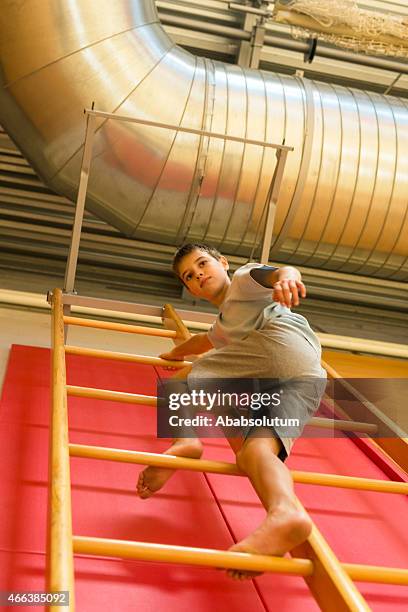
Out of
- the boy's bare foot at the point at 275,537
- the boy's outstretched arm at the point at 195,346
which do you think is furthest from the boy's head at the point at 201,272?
the boy's bare foot at the point at 275,537

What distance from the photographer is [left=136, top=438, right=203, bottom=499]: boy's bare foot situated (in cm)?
158

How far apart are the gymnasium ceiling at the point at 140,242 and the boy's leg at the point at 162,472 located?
3039 millimetres

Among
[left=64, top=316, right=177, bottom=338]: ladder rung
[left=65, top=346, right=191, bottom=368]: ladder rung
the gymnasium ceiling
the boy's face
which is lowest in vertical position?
the boy's face

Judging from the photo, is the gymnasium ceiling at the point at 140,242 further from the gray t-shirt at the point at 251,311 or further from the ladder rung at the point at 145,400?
the gray t-shirt at the point at 251,311

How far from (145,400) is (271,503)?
736 millimetres

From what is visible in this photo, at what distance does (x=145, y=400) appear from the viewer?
76.4 inches

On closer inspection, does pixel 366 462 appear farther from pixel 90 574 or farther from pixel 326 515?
pixel 90 574

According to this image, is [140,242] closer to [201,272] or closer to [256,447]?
[201,272]

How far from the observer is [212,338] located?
1.86 meters

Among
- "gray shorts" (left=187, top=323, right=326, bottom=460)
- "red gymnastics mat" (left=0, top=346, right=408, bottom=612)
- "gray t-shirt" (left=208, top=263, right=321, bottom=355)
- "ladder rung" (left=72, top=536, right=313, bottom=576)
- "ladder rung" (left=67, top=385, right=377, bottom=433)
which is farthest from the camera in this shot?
"ladder rung" (left=67, top=385, right=377, bottom=433)

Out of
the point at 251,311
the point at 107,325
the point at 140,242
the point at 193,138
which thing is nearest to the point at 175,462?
the point at 251,311

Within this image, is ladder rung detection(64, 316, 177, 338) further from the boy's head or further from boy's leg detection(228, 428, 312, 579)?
boy's leg detection(228, 428, 312, 579)

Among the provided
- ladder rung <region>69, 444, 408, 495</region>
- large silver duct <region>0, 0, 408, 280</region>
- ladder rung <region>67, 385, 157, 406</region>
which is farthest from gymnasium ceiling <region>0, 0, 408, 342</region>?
ladder rung <region>69, 444, 408, 495</region>

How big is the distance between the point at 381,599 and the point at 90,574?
59cm
